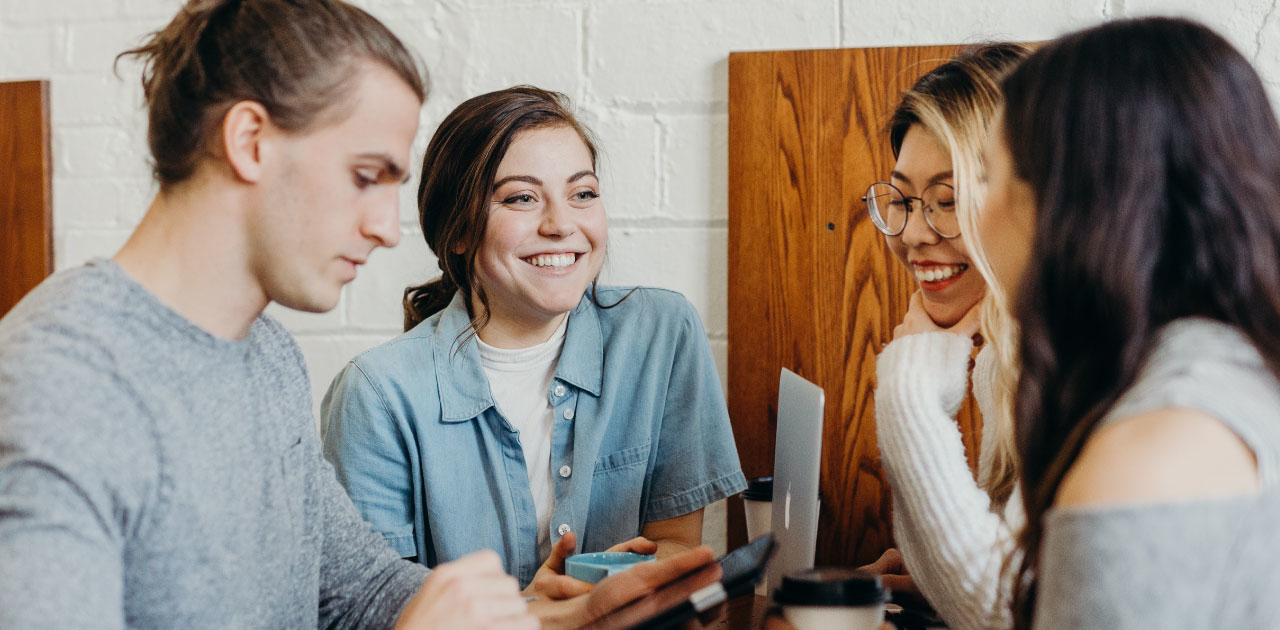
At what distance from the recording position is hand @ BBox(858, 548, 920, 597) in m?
1.18

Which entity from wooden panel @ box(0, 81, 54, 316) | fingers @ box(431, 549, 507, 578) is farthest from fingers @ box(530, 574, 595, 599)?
wooden panel @ box(0, 81, 54, 316)

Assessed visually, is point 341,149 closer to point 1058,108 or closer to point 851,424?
point 1058,108

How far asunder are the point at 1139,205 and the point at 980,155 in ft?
1.83

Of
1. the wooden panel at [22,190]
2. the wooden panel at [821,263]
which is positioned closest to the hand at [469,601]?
the wooden panel at [821,263]

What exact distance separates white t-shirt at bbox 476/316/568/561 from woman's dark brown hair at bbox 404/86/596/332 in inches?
2.5

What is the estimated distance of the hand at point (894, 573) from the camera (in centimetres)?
118

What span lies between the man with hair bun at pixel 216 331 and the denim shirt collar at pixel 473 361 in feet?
1.41

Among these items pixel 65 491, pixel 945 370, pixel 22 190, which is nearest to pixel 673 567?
pixel 945 370

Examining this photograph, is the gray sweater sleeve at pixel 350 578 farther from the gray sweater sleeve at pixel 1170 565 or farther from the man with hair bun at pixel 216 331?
the gray sweater sleeve at pixel 1170 565

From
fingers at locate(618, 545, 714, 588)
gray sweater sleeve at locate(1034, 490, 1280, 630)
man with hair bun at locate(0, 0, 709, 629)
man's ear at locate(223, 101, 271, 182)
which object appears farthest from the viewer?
fingers at locate(618, 545, 714, 588)

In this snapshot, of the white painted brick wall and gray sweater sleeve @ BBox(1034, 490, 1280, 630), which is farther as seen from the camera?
the white painted brick wall

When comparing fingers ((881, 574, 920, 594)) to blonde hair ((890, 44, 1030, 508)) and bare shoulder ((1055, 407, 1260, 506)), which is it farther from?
bare shoulder ((1055, 407, 1260, 506))

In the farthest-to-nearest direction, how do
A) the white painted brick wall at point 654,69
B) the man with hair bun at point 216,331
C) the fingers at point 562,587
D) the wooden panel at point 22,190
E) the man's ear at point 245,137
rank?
the wooden panel at point 22,190 → the white painted brick wall at point 654,69 → the fingers at point 562,587 → the man's ear at point 245,137 → the man with hair bun at point 216,331

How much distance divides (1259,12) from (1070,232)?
1.08 meters
